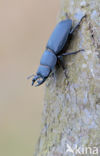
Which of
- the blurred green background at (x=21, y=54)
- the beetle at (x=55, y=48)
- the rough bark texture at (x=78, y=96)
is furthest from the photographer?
the blurred green background at (x=21, y=54)

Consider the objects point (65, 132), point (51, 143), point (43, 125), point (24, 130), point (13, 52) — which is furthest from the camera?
point (13, 52)

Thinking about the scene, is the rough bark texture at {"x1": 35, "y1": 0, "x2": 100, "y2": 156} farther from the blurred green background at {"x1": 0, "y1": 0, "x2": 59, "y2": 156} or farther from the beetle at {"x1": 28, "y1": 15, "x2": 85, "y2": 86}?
the blurred green background at {"x1": 0, "y1": 0, "x2": 59, "y2": 156}

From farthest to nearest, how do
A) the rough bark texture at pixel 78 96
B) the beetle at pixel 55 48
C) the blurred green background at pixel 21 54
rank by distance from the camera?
the blurred green background at pixel 21 54
the beetle at pixel 55 48
the rough bark texture at pixel 78 96

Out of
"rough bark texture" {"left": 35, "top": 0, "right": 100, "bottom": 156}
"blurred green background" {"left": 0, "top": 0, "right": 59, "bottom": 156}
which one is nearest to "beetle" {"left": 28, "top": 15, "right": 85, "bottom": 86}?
"rough bark texture" {"left": 35, "top": 0, "right": 100, "bottom": 156}

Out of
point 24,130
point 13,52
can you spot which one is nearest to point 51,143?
point 24,130

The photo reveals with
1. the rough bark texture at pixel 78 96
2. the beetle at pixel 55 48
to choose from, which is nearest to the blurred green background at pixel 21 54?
the beetle at pixel 55 48

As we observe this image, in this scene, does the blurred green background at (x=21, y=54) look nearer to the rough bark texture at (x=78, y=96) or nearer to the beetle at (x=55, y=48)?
the beetle at (x=55, y=48)

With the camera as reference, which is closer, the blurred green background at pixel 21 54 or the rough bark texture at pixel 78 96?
the rough bark texture at pixel 78 96

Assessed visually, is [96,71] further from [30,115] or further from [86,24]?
[30,115]
